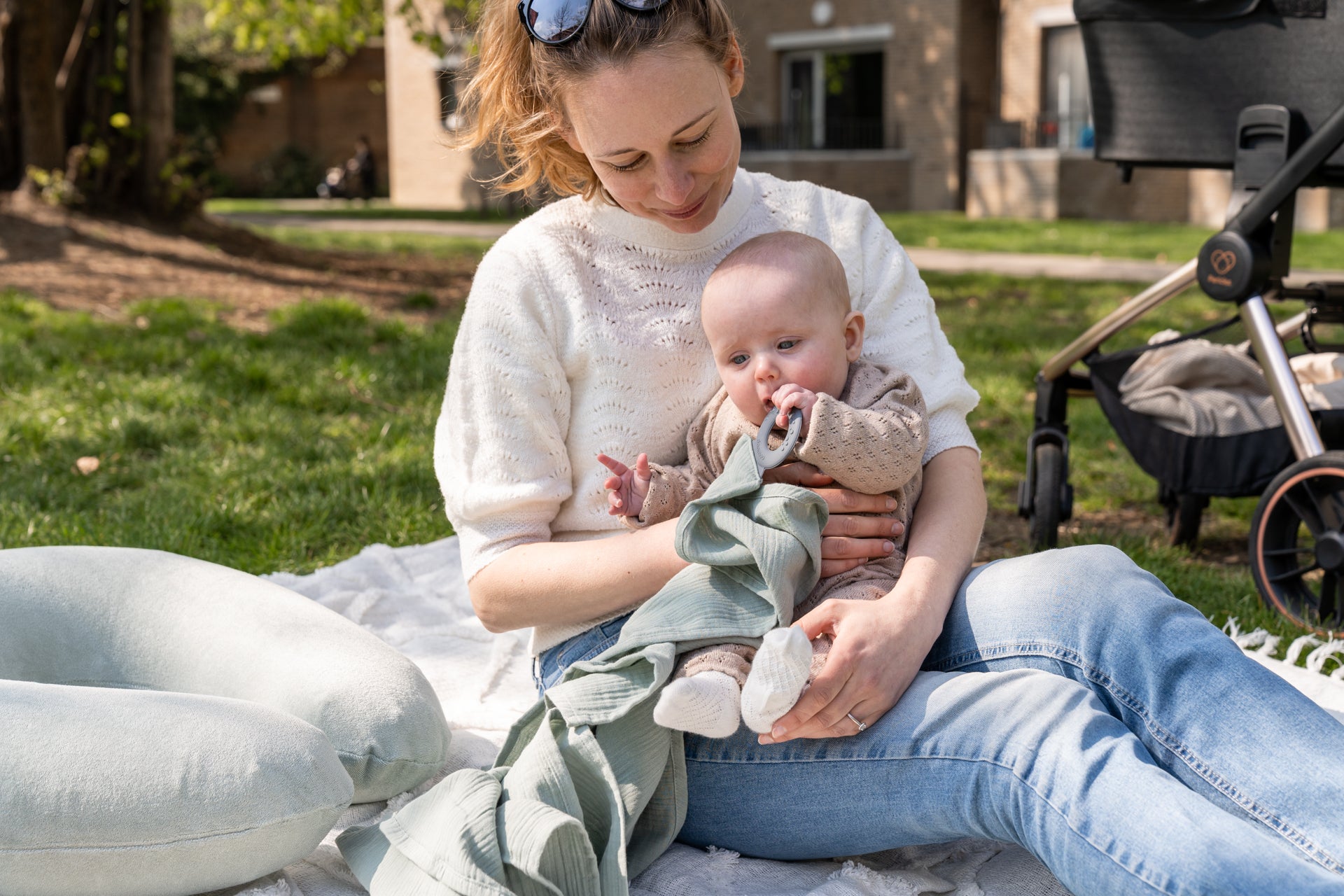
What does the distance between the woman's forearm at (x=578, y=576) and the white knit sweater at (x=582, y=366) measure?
5cm

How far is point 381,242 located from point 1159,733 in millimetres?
10171

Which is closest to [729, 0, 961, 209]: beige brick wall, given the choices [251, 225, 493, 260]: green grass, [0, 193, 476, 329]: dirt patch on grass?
[251, 225, 493, 260]: green grass

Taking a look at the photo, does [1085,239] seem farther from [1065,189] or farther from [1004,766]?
[1004,766]

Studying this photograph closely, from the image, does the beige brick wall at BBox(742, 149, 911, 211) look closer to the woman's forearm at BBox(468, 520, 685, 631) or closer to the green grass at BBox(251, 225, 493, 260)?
the green grass at BBox(251, 225, 493, 260)

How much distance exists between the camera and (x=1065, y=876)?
5.23 ft

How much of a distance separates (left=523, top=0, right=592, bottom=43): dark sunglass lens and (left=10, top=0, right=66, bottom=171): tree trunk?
676 centimetres

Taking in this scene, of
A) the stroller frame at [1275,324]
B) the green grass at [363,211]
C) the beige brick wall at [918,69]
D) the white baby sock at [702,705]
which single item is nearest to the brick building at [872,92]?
the beige brick wall at [918,69]

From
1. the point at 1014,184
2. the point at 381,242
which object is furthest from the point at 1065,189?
the point at 381,242

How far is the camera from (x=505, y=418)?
2.02 meters

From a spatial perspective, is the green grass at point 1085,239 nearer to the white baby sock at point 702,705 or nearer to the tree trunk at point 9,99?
the tree trunk at point 9,99

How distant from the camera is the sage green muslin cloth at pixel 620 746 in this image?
1695mm

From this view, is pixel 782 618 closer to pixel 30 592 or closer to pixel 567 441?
pixel 567 441

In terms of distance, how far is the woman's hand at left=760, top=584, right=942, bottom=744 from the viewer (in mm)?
1720

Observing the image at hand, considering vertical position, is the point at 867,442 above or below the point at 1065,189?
below
